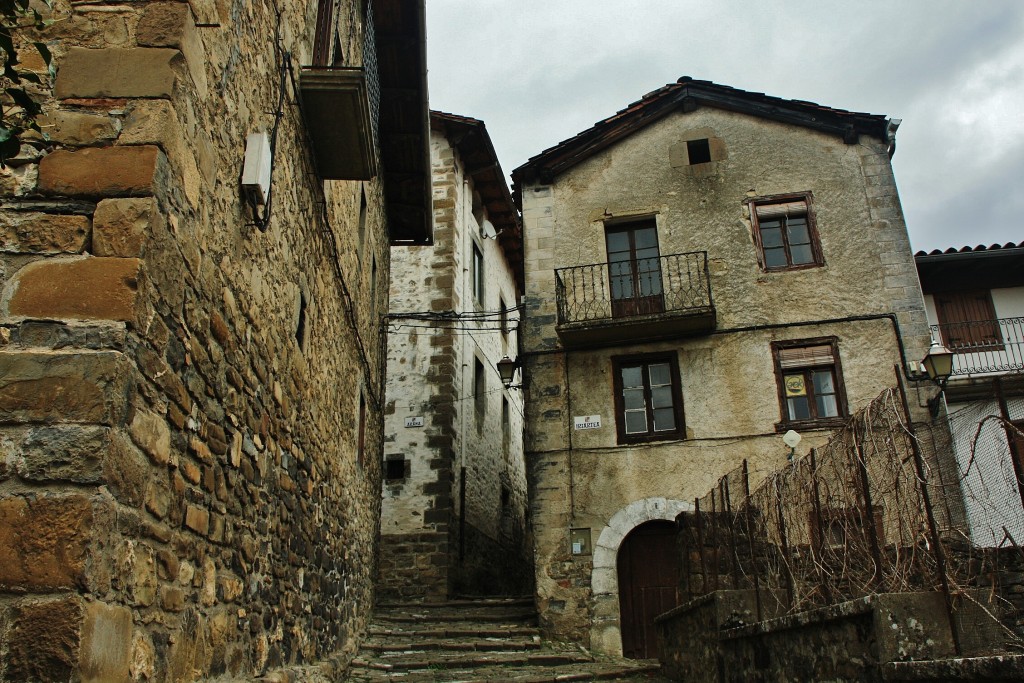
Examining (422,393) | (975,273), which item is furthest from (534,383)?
(975,273)

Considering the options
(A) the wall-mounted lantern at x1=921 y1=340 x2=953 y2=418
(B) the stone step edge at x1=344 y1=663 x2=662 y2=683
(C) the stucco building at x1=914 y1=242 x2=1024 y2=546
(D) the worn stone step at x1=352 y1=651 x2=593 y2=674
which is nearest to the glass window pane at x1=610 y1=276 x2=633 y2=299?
(A) the wall-mounted lantern at x1=921 y1=340 x2=953 y2=418

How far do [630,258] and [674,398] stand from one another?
2.32 metres

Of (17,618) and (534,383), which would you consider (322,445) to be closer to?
(17,618)

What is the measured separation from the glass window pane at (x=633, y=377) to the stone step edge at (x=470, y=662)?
389cm

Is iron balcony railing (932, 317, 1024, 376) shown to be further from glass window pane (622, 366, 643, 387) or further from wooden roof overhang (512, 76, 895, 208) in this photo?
glass window pane (622, 366, 643, 387)

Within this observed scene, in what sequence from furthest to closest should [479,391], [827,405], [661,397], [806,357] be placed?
[479,391] < [661,397] < [806,357] < [827,405]

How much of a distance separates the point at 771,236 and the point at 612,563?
17.6 ft

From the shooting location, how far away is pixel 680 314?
36.8ft

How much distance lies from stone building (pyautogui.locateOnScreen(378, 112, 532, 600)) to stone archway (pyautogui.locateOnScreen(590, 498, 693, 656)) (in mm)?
3289

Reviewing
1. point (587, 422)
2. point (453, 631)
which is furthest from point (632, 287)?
point (453, 631)

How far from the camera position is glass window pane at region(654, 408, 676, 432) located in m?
11.4

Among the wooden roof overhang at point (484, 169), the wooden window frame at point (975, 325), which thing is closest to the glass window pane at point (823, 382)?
the wooden window frame at point (975, 325)

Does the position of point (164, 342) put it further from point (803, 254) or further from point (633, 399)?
point (803, 254)

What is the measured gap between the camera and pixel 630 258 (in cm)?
1248
